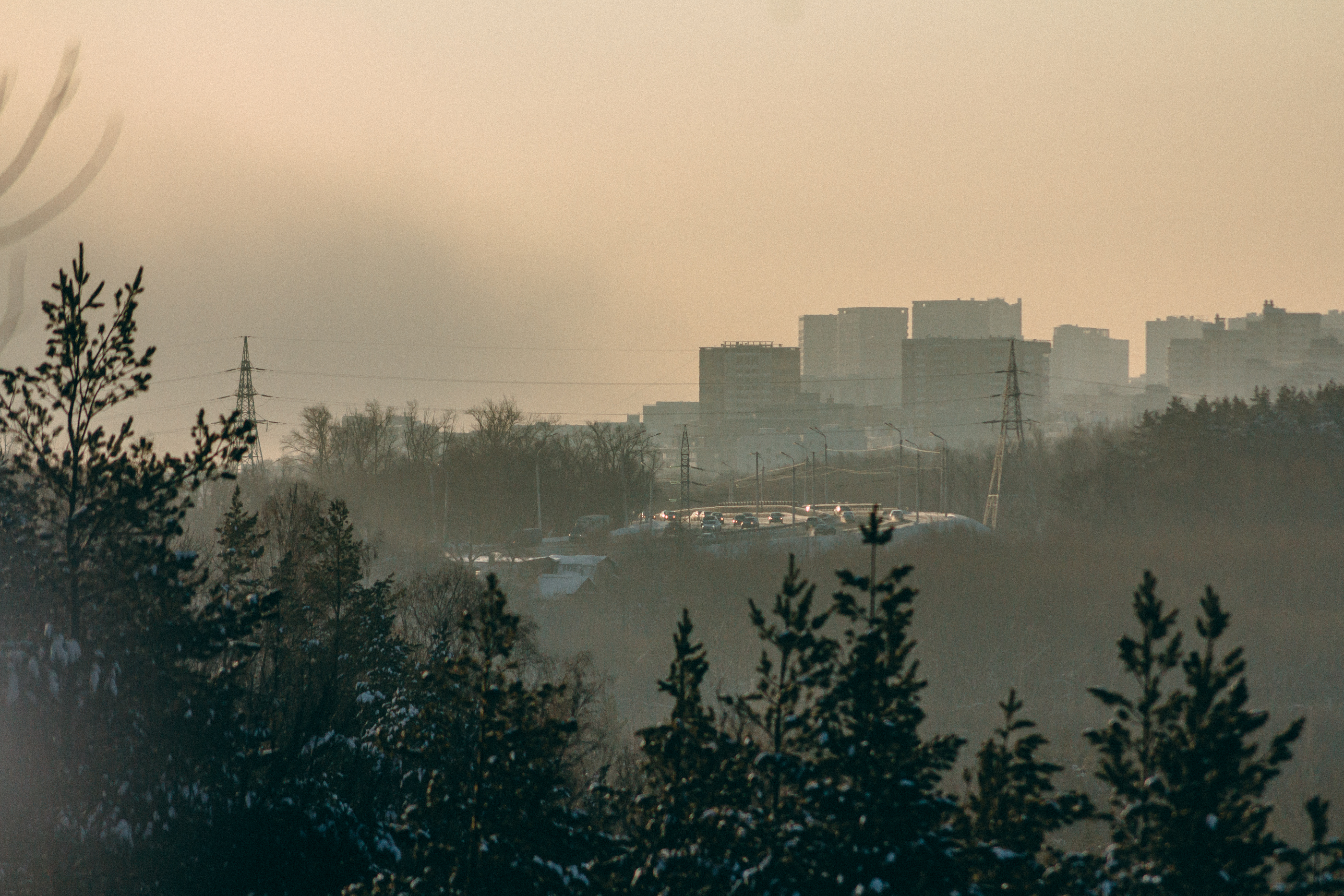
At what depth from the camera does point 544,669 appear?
1227 inches

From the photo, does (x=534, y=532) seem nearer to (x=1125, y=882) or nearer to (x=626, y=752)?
(x=626, y=752)

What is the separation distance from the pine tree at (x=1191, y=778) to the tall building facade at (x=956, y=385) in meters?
164

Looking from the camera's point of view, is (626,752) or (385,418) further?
(385,418)

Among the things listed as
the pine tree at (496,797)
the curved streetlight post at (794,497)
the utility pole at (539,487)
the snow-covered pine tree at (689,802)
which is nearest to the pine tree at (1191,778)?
the snow-covered pine tree at (689,802)

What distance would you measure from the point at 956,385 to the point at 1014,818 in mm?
167937

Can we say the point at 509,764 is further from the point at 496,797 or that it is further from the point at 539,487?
the point at 539,487

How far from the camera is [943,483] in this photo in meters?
68.6

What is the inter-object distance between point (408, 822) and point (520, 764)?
96 centimetres

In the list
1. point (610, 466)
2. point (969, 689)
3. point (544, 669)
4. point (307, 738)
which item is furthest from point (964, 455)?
point (307, 738)

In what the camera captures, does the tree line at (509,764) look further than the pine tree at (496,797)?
No

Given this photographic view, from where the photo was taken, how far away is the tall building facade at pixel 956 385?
17238 centimetres

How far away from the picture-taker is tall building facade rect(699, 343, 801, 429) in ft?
590

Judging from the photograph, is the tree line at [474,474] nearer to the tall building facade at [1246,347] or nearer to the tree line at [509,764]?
the tree line at [509,764]

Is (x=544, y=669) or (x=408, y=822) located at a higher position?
(x=408, y=822)
